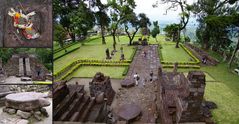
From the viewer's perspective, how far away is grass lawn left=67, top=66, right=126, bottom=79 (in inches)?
510

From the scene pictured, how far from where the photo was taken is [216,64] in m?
15.2

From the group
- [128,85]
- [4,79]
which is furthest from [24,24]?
[128,85]

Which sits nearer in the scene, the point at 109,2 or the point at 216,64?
→ the point at 216,64

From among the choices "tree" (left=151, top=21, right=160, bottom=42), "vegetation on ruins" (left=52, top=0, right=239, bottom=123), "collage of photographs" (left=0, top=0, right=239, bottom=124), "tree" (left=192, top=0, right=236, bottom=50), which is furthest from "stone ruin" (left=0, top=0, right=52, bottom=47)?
"tree" (left=151, top=21, right=160, bottom=42)

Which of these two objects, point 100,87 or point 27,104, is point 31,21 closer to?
point 27,104

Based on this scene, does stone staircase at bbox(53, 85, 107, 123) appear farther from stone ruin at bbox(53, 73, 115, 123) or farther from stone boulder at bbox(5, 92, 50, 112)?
stone boulder at bbox(5, 92, 50, 112)

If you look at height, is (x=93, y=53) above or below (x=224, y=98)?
above

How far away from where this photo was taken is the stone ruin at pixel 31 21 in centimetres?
257

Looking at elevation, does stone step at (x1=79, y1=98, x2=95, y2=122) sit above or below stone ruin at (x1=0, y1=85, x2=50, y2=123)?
below

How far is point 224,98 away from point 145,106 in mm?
3462

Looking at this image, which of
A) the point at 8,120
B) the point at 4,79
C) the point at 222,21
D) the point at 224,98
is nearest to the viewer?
the point at 4,79

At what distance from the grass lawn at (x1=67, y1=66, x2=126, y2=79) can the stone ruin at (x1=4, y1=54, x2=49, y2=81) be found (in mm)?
9618

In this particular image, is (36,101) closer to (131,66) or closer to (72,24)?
(131,66)

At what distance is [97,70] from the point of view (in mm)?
14078
